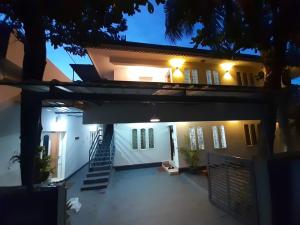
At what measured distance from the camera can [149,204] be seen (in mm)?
6676

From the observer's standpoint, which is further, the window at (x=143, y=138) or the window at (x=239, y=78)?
the window at (x=143, y=138)

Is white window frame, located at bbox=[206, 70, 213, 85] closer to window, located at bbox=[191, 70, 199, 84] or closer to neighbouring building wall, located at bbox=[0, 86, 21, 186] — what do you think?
window, located at bbox=[191, 70, 199, 84]

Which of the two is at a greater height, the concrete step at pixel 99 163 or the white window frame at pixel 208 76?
the white window frame at pixel 208 76

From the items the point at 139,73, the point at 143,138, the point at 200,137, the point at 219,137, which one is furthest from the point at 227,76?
the point at 143,138

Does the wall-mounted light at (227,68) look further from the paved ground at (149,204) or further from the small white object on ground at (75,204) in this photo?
the small white object on ground at (75,204)

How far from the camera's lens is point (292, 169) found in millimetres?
4164

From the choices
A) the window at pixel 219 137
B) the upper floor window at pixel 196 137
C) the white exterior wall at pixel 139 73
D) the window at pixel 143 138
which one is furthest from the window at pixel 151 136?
the window at pixel 219 137

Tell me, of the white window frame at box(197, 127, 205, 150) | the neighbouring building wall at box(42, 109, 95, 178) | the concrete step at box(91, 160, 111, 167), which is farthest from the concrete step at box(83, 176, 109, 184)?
the white window frame at box(197, 127, 205, 150)

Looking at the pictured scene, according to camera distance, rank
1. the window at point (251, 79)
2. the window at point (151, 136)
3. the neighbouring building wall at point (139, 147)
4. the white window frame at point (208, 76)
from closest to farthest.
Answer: the white window frame at point (208, 76), the window at point (251, 79), the neighbouring building wall at point (139, 147), the window at point (151, 136)

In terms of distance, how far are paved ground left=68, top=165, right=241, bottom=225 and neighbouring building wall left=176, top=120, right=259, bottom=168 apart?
7.09 ft

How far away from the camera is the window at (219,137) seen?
11414 mm

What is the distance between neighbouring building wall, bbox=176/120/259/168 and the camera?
36.1 ft

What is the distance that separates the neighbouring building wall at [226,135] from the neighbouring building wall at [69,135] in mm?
6678

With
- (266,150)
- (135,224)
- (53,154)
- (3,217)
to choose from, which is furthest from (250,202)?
(53,154)
